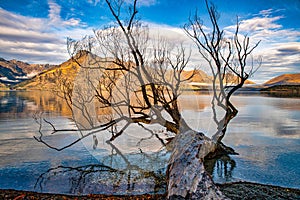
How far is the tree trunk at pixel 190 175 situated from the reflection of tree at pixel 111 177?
383 centimetres

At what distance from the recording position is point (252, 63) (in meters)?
14.4

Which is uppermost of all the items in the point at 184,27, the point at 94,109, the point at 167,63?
the point at 184,27

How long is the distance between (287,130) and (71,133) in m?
19.0

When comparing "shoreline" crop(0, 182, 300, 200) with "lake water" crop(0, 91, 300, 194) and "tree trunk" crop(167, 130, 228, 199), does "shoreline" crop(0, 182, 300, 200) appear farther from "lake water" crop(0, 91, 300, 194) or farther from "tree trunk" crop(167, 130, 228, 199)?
"tree trunk" crop(167, 130, 228, 199)

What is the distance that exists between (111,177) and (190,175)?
6.34 meters

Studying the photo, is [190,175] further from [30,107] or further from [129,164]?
[30,107]

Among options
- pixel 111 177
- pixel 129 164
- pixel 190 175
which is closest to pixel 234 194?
pixel 190 175

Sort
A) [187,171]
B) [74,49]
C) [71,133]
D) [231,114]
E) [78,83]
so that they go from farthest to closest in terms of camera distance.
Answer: [71,133] → [231,114] → [74,49] → [78,83] → [187,171]

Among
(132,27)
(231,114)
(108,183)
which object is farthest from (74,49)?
(231,114)

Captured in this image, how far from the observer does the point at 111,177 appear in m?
10.4

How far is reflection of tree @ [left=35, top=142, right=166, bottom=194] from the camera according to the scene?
9.08m

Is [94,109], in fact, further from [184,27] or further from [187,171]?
[184,27]

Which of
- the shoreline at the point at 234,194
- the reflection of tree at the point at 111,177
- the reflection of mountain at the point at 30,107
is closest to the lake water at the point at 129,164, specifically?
the reflection of tree at the point at 111,177

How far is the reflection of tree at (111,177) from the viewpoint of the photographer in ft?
29.8
